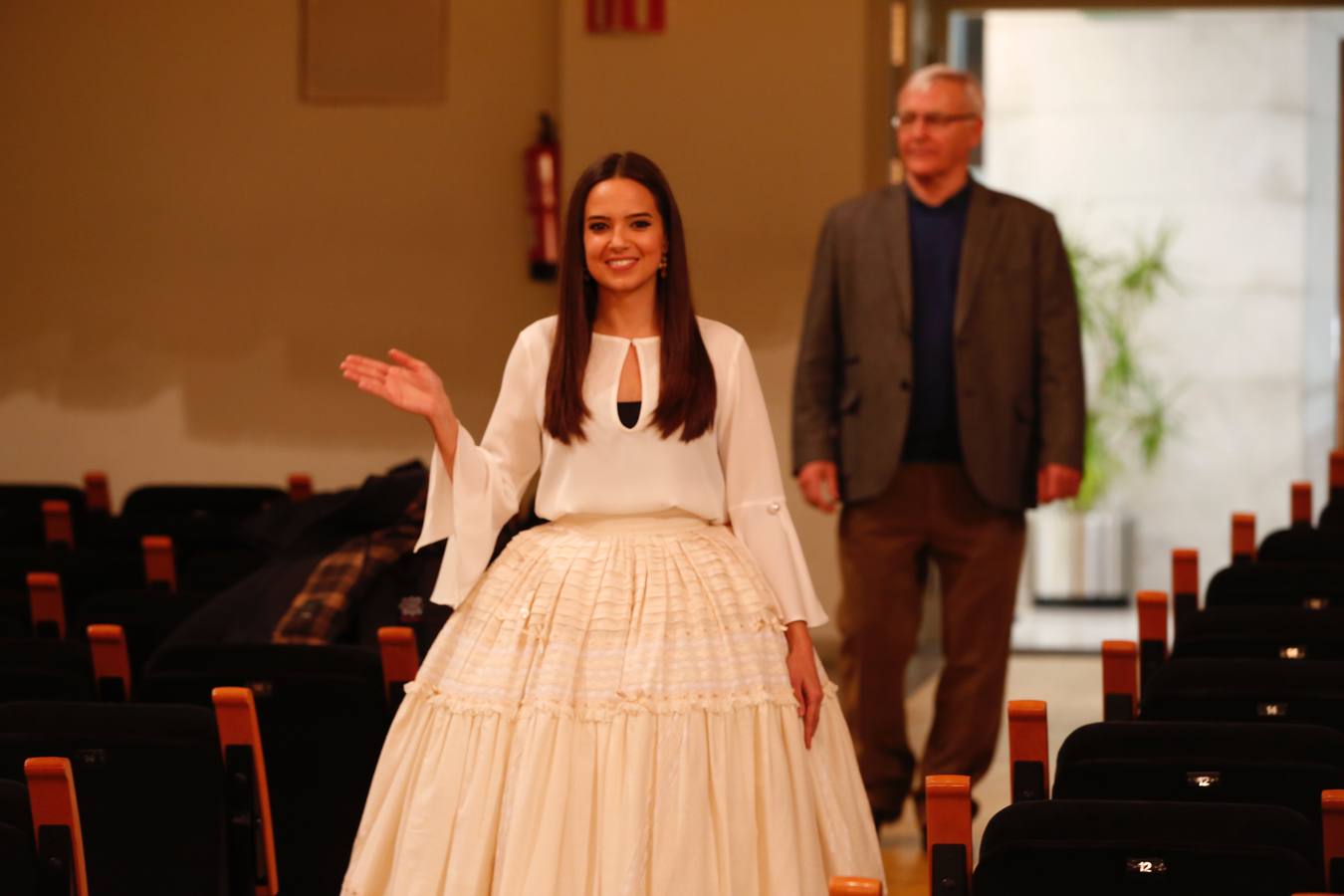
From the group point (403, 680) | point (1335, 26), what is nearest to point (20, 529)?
point (403, 680)

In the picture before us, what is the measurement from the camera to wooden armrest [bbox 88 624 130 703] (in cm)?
373

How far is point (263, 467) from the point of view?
7176 millimetres

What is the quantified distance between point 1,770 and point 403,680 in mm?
744

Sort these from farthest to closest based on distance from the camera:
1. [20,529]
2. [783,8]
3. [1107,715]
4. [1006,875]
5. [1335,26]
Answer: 1. [1335,26]
2. [783,8]
3. [20,529]
4. [1107,715]
5. [1006,875]

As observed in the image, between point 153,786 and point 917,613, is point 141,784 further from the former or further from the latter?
point 917,613

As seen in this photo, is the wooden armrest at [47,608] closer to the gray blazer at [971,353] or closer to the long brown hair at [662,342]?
the gray blazer at [971,353]

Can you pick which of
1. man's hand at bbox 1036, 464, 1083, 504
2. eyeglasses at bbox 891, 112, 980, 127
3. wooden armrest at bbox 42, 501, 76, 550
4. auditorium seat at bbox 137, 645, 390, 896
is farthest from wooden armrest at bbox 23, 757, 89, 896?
wooden armrest at bbox 42, 501, 76, 550

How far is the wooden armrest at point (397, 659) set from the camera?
359 cm

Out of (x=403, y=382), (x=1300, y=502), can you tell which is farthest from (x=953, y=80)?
(x=403, y=382)

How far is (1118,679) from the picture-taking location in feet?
11.6

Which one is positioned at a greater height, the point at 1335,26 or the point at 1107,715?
the point at 1335,26

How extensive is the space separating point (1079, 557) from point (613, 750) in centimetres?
615

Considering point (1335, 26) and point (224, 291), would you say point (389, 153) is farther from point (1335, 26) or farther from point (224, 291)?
point (1335, 26)

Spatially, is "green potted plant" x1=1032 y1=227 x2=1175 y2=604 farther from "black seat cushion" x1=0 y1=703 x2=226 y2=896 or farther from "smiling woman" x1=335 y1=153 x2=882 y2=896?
"black seat cushion" x1=0 y1=703 x2=226 y2=896
